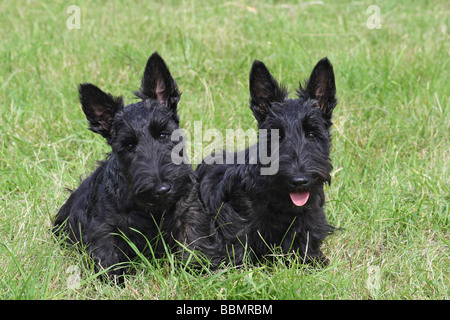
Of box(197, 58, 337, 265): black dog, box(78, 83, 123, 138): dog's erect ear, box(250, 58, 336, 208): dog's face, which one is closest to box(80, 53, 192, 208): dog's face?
box(78, 83, 123, 138): dog's erect ear


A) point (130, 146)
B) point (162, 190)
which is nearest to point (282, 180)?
point (162, 190)

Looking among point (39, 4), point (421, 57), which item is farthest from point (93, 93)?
point (39, 4)

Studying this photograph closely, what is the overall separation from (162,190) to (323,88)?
1415 millimetres

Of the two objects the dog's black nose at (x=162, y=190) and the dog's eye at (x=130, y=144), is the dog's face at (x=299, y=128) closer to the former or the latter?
the dog's black nose at (x=162, y=190)

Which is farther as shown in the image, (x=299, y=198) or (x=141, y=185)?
(x=299, y=198)

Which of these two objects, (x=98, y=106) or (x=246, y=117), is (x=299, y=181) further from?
(x=246, y=117)

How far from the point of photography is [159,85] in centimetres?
427

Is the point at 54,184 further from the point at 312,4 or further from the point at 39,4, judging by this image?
the point at 312,4

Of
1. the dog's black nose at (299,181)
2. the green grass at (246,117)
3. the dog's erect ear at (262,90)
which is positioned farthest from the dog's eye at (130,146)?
the dog's black nose at (299,181)

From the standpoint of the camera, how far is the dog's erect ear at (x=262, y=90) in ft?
13.7

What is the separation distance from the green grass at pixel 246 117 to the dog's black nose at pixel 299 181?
1.88 feet

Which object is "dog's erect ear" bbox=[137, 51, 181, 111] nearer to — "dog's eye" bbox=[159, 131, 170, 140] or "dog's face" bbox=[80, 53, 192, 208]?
"dog's face" bbox=[80, 53, 192, 208]

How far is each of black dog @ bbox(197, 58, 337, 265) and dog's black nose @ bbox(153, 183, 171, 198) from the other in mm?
644

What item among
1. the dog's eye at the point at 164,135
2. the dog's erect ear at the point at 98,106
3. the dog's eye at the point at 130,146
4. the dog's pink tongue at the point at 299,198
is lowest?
the dog's pink tongue at the point at 299,198
